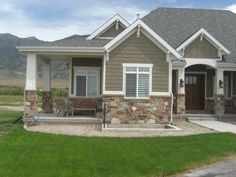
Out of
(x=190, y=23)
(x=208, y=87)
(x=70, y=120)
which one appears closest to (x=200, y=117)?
(x=208, y=87)

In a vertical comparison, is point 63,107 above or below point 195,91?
below

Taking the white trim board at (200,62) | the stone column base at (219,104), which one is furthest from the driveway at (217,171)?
the stone column base at (219,104)

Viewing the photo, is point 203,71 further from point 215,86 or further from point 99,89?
point 99,89

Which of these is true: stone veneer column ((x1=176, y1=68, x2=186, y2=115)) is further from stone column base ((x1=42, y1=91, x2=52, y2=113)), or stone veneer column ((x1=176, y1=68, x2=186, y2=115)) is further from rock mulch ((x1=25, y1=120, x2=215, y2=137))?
stone column base ((x1=42, y1=91, x2=52, y2=113))

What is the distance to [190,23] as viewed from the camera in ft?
93.4

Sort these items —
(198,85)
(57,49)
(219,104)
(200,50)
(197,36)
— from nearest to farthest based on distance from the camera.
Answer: (57,49) < (197,36) < (200,50) < (219,104) < (198,85)

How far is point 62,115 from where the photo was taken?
22875mm

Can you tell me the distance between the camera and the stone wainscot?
68.1 ft

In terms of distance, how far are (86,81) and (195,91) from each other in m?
6.93

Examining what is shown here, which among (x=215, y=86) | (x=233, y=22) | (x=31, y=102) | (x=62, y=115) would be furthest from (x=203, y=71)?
(x=31, y=102)

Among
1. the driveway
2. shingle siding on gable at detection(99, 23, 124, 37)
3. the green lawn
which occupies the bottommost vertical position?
the driveway

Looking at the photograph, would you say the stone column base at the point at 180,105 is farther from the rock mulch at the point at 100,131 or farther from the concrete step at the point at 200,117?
the rock mulch at the point at 100,131

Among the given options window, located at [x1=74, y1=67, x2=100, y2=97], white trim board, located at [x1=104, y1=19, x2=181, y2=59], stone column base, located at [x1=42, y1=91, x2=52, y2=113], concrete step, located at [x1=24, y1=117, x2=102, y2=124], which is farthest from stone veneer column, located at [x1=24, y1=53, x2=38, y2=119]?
stone column base, located at [x1=42, y1=91, x2=52, y2=113]

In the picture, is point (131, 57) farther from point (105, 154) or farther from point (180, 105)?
point (105, 154)
